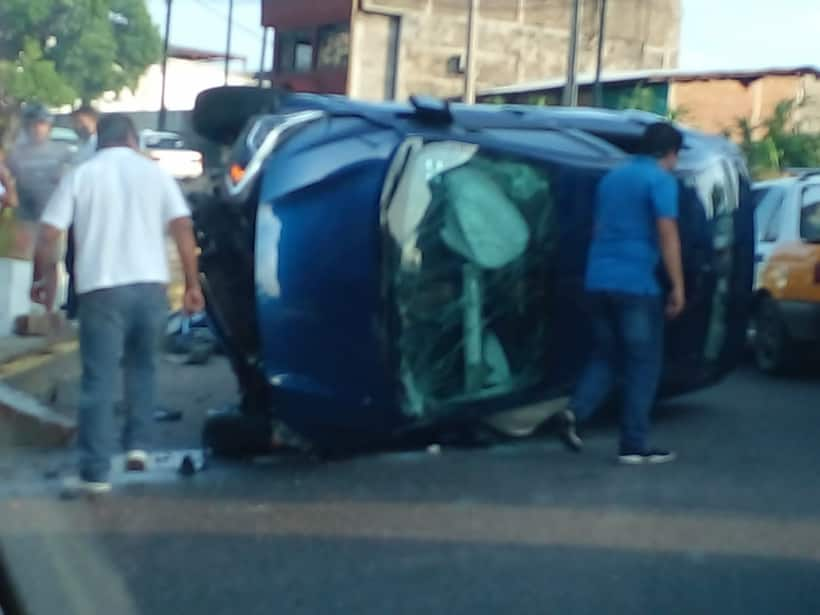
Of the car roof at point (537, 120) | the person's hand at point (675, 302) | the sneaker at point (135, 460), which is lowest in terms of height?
the sneaker at point (135, 460)

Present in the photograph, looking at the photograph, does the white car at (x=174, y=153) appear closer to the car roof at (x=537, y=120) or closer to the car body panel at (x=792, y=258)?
the car roof at (x=537, y=120)

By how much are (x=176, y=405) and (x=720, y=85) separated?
11.0 metres

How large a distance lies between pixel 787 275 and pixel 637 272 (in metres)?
3.89

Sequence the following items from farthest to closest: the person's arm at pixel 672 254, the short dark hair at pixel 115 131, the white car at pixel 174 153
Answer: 1. the white car at pixel 174 153
2. the person's arm at pixel 672 254
3. the short dark hair at pixel 115 131

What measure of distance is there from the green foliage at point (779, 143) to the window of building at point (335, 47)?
17.1ft

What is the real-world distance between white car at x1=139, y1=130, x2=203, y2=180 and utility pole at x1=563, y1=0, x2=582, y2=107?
9.53 ft

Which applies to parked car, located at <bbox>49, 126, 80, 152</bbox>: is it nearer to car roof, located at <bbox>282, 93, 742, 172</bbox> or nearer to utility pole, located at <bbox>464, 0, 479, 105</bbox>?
car roof, located at <bbox>282, 93, 742, 172</bbox>

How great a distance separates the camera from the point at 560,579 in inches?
215

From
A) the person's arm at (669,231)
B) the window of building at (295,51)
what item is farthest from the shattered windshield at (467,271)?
the window of building at (295,51)

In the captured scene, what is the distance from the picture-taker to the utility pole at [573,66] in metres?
Result: 11.3

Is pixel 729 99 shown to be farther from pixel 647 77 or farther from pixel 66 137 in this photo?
pixel 66 137

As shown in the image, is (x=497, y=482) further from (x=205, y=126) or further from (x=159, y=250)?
(x=205, y=126)

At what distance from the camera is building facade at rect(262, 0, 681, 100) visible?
34.2 feet

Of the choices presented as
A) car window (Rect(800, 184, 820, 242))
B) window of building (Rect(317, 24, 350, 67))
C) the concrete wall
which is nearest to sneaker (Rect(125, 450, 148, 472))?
the concrete wall
